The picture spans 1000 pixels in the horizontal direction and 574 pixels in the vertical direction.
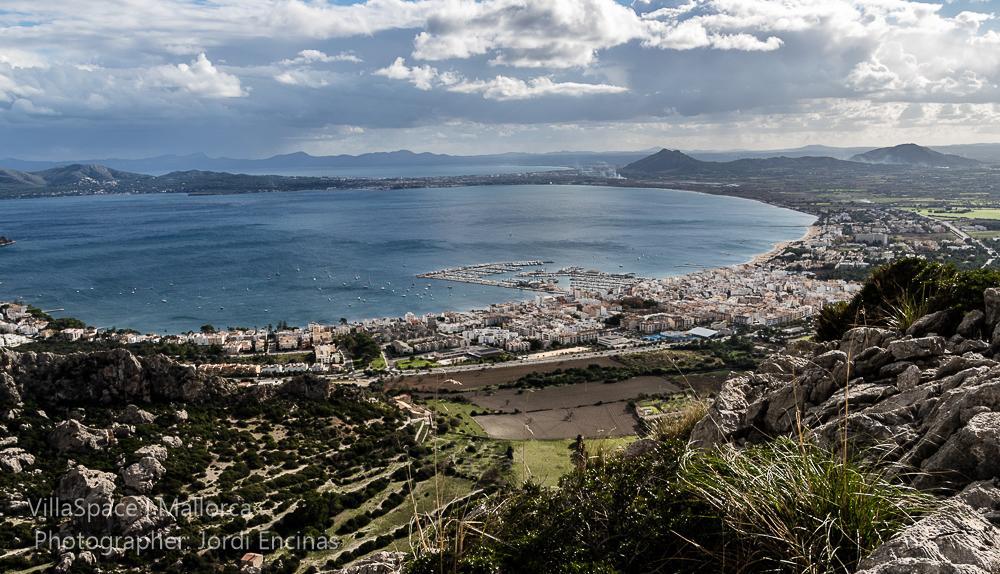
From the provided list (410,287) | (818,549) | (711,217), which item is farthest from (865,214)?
(818,549)

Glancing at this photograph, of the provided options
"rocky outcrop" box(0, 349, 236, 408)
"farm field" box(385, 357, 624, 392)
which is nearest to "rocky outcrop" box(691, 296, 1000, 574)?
"rocky outcrop" box(0, 349, 236, 408)

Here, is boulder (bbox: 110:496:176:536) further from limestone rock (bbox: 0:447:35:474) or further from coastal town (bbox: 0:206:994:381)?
coastal town (bbox: 0:206:994:381)

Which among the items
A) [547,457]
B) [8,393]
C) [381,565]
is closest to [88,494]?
[8,393]

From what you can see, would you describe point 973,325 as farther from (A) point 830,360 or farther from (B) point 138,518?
(B) point 138,518

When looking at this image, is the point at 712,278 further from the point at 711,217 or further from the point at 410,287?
the point at 711,217

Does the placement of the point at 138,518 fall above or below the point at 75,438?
below

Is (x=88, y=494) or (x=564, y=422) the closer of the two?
(x=88, y=494)

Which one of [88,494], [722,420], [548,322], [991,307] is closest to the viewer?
[722,420]
